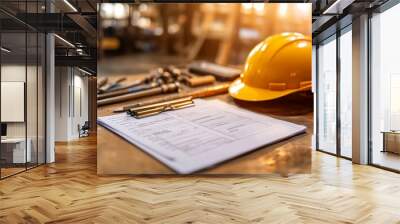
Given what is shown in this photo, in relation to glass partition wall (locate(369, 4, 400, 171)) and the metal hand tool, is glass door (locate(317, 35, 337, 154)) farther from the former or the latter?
the metal hand tool

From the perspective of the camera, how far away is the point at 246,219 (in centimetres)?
343

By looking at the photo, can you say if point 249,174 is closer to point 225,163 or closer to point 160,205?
point 225,163

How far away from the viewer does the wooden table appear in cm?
519

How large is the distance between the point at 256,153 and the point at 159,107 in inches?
57.1

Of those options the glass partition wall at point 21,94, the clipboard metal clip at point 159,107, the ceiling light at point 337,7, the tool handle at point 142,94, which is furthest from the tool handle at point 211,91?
the glass partition wall at point 21,94

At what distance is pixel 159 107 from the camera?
5250mm

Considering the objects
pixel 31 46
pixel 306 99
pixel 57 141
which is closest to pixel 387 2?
pixel 306 99

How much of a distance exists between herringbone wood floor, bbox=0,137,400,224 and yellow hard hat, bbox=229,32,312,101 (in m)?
1.21

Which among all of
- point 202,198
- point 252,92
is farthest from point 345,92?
point 202,198

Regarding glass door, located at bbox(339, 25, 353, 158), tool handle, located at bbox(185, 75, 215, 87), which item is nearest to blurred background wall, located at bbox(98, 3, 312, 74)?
tool handle, located at bbox(185, 75, 215, 87)

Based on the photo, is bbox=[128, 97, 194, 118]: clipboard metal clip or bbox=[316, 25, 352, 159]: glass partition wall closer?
bbox=[128, 97, 194, 118]: clipboard metal clip

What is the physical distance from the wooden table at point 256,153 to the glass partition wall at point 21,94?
1.44m

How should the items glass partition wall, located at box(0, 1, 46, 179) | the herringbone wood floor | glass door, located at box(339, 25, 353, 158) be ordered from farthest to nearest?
glass door, located at box(339, 25, 353, 158) → glass partition wall, located at box(0, 1, 46, 179) → the herringbone wood floor

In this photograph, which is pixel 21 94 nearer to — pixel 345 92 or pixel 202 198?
pixel 202 198
